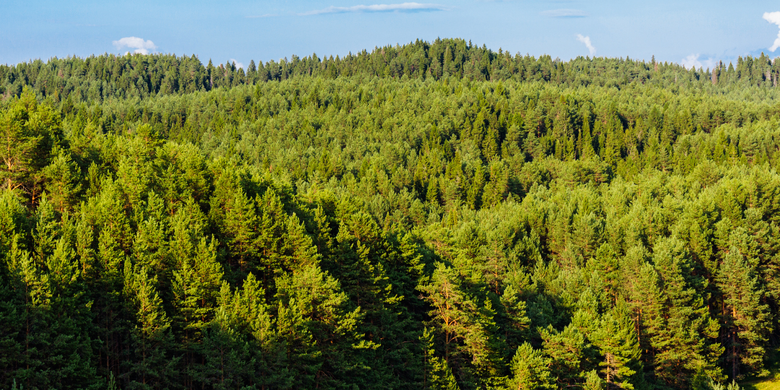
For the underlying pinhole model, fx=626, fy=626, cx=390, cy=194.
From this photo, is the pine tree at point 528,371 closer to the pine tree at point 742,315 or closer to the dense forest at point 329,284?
the dense forest at point 329,284

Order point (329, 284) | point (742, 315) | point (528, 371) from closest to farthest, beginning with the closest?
point (329, 284) < point (528, 371) < point (742, 315)

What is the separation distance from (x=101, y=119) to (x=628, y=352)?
577 feet

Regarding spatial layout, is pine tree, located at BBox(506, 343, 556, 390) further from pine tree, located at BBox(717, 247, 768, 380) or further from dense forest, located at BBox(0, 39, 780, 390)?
pine tree, located at BBox(717, 247, 768, 380)

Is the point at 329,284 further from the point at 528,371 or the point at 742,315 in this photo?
the point at 742,315

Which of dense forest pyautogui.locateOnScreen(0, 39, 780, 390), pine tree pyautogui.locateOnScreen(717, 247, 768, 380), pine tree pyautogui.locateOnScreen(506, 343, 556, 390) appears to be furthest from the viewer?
Answer: pine tree pyautogui.locateOnScreen(717, 247, 768, 380)

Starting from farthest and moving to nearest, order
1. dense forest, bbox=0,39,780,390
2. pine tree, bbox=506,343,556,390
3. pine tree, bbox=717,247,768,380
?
pine tree, bbox=717,247,768,380, pine tree, bbox=506,343,556,390, dense forest, bbox=0,39,780,390

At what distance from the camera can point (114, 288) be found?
4109cm

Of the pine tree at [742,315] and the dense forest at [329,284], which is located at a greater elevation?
the dense forest at [329,284]

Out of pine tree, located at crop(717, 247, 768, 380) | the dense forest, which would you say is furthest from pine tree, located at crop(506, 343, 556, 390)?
pine tree, located at crop(717, 247, 768, 380)

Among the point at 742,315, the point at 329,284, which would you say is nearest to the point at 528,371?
the point at 329,284

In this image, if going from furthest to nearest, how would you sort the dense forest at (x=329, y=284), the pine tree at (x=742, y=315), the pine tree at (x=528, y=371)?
the pine tree at (x=742, y=315) → the pine tree at (x=528, y=371) → the dense forest at (x=329, y=284)

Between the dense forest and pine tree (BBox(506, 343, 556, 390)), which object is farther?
pine tree (BBox(506, 343, 556, 390))

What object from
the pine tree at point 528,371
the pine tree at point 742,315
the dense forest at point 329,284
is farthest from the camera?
the pine tree at point 742,315

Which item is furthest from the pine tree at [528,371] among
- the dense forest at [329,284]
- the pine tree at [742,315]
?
the pine tree at [742,315]
